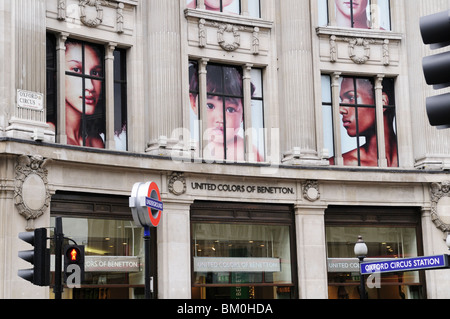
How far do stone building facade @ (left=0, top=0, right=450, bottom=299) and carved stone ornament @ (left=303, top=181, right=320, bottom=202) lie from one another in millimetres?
47

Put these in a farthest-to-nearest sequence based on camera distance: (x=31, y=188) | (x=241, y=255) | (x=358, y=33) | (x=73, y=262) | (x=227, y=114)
A: 1. (x=358, y=33)
2. (x=227, y=114)
3. (x=241, y=255)
4. (x=31, y=188)
5. (x=73, y=262)

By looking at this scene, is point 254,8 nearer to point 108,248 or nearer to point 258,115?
point 258,115

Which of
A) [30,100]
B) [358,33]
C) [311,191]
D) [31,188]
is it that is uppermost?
[358,33]

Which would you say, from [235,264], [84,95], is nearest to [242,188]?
[235,264]

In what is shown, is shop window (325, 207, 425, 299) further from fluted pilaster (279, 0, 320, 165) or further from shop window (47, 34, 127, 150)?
shop window (47, 34, 127, 150)

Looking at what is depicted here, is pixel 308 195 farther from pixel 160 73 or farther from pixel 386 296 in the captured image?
pixel 160 73

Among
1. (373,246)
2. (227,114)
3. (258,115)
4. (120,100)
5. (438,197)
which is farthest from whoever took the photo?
(438,197)

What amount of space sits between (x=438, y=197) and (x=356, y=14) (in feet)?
23.6

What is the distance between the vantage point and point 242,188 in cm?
2452

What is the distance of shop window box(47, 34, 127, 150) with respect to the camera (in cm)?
2217

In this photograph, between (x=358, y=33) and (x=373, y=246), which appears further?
(x=358, y=33)

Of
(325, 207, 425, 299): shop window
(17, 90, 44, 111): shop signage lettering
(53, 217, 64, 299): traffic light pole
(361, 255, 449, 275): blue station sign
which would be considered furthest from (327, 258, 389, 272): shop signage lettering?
(53, 217, 64, 299): traffic light pole
